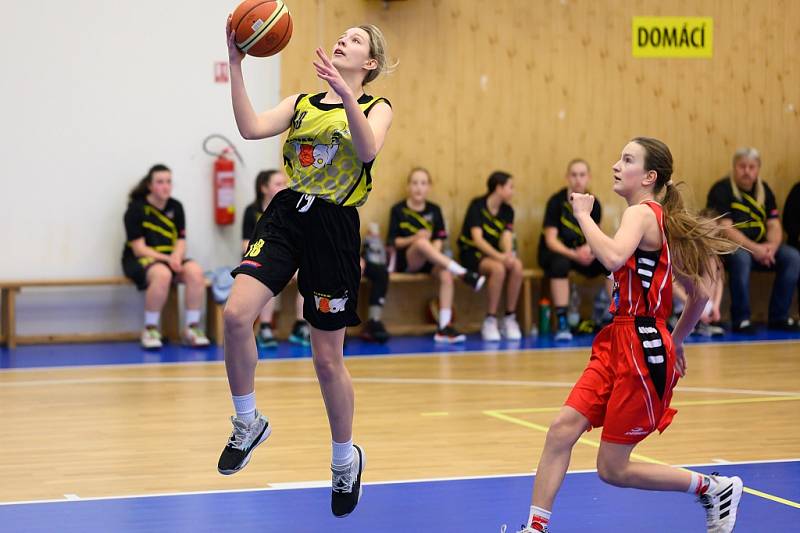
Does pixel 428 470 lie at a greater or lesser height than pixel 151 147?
lesser

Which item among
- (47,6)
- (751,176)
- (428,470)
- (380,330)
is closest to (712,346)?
(751,176)

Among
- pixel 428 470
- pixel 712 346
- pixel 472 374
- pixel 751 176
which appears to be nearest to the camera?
pixel 428 470

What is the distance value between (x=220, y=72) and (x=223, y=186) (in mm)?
965

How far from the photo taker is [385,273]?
406 inches

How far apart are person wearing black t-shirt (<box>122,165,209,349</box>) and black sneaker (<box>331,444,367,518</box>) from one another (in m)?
5.60

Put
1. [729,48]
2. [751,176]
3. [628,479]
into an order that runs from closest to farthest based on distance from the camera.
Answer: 1. [628,479]
2. [751,176]
3. [729,48]

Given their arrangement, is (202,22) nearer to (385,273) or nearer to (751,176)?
(385,273)

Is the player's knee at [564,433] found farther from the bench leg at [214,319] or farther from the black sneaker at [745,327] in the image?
the black sneaker at [745,327]

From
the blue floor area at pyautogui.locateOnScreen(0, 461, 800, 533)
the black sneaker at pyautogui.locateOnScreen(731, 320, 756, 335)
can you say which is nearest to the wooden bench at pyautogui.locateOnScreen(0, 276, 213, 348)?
the black sneaker at pyautogui.locateOnScreen(731, 320, 756, 335)

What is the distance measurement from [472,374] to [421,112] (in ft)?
10.9

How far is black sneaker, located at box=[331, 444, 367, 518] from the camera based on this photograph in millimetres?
4387

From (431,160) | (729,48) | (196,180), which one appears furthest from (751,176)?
(196,180)

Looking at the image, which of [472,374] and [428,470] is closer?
[428,470]

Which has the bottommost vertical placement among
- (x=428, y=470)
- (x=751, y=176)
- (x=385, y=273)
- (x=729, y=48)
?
(x=428, y=470)
